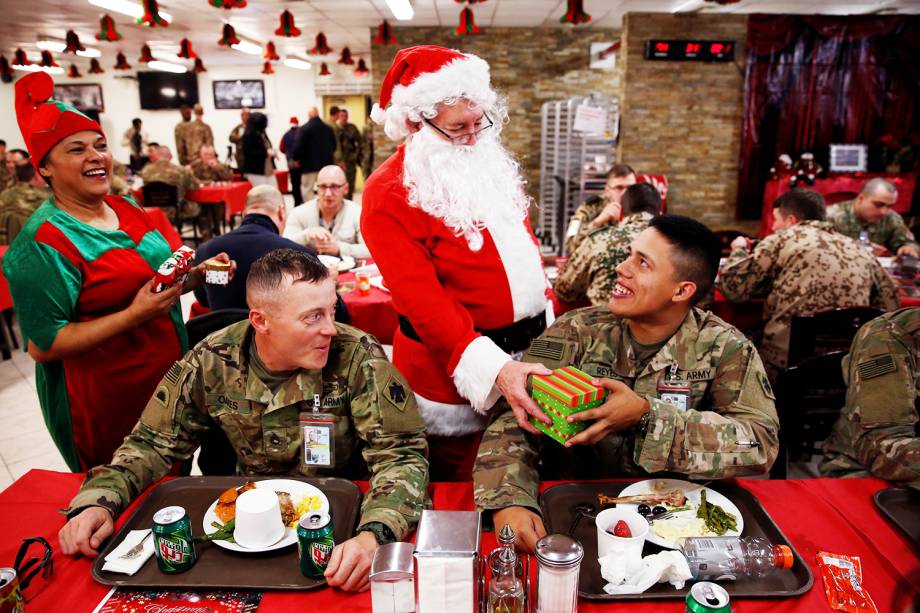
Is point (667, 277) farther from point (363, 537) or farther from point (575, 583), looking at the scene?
point (363, 537)

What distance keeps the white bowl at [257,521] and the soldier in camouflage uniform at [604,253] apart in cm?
229

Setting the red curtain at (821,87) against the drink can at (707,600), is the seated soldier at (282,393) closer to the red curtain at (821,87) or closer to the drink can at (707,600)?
the drink can at (707,600)

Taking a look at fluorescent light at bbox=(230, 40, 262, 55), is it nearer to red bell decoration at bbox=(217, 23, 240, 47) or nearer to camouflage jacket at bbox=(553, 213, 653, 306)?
red bell decoration at bbox=(217, 23, 240, 47)

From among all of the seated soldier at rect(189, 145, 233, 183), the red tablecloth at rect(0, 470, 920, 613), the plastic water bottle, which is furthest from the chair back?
the seated soldier at rect(189, 145, 233, 183)

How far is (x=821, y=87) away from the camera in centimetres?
840

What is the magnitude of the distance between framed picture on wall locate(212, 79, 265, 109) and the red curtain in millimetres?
13518

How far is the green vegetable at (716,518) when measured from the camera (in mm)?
1413

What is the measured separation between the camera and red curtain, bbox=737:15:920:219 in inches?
321

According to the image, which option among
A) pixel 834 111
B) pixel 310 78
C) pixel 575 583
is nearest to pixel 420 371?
pixel 575 583

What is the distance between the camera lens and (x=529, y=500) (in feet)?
4.94

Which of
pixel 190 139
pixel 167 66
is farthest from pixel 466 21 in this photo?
pixel 167 66

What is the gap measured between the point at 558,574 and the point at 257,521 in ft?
2.18

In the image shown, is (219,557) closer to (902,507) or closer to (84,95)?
(902,507)

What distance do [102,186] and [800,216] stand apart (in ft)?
11.8
